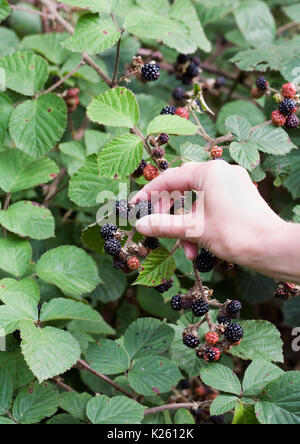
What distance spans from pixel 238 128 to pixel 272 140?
4.4 inches

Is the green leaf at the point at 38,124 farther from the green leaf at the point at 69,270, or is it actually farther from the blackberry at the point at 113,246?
the blackberry at the point at 113,246

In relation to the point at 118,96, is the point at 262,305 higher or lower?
lower

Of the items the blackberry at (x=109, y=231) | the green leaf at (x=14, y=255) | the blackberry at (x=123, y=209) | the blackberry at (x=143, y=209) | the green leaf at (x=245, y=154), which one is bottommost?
→ the green leaf at (x=14, y=255)

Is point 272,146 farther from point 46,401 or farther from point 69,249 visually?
point 46,401

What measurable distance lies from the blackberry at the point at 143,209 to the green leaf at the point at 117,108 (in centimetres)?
24

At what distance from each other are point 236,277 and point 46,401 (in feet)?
3.83

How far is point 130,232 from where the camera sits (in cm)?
127

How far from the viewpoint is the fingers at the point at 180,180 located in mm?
1117

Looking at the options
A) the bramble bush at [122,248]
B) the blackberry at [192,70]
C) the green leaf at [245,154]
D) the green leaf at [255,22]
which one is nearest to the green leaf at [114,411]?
the bramble bush at [122,248]

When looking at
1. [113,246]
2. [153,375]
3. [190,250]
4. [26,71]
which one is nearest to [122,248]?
[113,246]

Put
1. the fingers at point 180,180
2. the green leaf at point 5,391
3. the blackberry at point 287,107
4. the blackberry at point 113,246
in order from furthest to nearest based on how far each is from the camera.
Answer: the blackberry at point 287,107 → the green leaf at point 5,391 → the blackberry at point 113,246 → the fingers at point 180,180

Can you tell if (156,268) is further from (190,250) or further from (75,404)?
(75,404)

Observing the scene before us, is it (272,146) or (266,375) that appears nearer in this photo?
(266,375)
